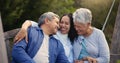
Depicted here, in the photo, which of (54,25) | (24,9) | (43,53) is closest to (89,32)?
(54,25)

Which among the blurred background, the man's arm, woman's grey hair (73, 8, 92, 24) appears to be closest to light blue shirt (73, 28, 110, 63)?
woman's grey hair (73, 8, 92, 24)

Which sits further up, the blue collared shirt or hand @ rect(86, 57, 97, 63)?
the blue collared shirt

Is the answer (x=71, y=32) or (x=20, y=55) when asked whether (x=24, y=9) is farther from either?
(x=20, y=55)

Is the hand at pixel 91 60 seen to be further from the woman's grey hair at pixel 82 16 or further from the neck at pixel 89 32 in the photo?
the woman's grey hair at pixel 82 16

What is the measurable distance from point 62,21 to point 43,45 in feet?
1.38

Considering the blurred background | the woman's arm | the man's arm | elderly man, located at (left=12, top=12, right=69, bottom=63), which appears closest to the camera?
the man's arm

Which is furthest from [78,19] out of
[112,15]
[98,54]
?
[112,15]

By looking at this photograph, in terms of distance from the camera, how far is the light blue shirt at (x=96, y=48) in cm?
462

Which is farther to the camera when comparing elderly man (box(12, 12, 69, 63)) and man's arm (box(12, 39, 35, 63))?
elderly man (box(12, 12, 69, 63))

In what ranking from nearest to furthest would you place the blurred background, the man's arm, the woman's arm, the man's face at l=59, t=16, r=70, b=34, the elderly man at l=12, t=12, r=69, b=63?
the man's arm < the elderly man at l=12, t=12, r=69, b=63 < the man's face at l=59, t=16, r=70, b=34 < the woman's arm < the blurred background

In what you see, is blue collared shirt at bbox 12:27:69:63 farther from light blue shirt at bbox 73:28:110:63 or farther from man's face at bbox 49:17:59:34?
light blue shirt at bbox 73:28:110:63

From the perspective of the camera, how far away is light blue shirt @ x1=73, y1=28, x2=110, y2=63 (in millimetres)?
4625

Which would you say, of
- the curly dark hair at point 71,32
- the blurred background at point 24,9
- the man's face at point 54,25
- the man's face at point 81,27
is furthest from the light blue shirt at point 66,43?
the blurred background at point 24,9

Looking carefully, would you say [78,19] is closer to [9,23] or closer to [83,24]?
[83,24]
